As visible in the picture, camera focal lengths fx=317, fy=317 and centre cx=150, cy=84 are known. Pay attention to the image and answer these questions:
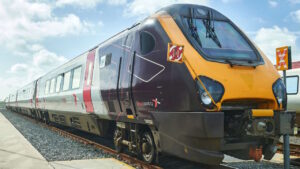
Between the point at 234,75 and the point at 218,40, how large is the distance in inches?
36.9

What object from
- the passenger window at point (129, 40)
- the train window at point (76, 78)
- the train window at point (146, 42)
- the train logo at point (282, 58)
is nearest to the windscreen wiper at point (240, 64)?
the train logo at point (282, 58)

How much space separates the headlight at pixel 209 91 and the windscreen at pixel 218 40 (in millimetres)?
559

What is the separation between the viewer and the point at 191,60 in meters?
5.04

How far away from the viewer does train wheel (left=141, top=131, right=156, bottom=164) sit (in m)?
6.05

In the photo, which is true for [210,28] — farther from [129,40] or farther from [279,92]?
[129,40]

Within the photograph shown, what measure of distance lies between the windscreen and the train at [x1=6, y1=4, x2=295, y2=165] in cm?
2

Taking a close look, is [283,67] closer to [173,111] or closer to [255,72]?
[255,72]

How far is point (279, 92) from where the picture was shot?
546 cm

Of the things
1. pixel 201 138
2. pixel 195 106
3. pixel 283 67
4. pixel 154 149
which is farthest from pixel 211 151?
pixel 283 67

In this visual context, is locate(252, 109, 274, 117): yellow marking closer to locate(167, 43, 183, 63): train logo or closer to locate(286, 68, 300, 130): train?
locate(167, 43, 183, 63): train logo

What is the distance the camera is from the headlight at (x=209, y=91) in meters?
4.76

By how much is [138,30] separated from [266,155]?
11.0 feet

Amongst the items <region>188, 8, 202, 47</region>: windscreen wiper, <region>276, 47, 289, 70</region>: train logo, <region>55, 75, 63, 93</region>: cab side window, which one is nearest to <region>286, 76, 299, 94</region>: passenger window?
<region>276, 47, 289, 70</region>: train logo

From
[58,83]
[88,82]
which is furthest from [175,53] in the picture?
[58,83]
